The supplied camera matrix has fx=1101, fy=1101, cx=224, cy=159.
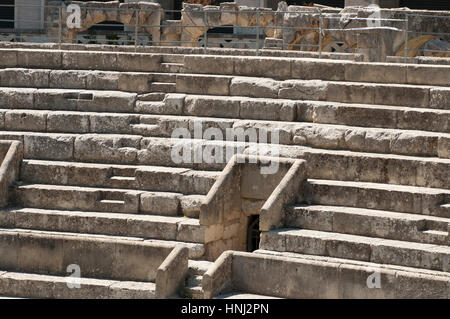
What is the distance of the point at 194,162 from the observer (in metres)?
18.6

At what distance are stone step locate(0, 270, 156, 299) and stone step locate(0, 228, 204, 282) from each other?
15cm

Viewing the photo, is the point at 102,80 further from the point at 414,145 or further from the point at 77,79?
the point at 414,145

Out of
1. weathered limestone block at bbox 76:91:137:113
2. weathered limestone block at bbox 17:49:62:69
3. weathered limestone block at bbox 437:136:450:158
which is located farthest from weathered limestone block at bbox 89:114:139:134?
weathered limestone block at bbox 437:136:450:158

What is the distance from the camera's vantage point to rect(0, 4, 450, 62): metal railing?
21.1 meters

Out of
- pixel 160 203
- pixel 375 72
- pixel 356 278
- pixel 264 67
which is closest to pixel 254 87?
pixel 264 67

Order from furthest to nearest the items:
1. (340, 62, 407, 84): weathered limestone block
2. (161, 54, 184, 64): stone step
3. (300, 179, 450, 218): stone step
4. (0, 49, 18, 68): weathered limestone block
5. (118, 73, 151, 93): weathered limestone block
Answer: (0, 49, 18, 68): weathered limestone block
(161, 54, 184, 64): stone step
(118, 73, 151, 93): weathered limestone block
(340, 62, 407, 84): weathered limestone block
(300, 179, 450, 218): stone step

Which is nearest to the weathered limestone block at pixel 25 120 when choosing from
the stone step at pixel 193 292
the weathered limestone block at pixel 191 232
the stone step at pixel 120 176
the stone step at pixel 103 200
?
the stone step at pixel 120 176

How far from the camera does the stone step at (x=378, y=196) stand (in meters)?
16.0

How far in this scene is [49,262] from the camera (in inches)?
672

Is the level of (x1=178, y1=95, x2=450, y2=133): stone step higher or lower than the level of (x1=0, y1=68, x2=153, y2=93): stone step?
lower

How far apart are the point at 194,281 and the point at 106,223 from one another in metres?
2.30

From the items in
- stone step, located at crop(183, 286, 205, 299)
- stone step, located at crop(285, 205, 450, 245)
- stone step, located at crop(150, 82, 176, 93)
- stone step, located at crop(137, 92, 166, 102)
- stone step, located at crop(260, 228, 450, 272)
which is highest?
stone step, located at crop(150, 82, 176, 93)

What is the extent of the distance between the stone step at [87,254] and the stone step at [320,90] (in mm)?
3558

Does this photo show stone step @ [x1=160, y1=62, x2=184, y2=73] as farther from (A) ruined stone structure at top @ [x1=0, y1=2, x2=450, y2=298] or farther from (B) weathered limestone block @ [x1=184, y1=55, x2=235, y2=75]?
(B) weathered limestone block @ [x1=184, y1=55, x2=235, y2=75]
